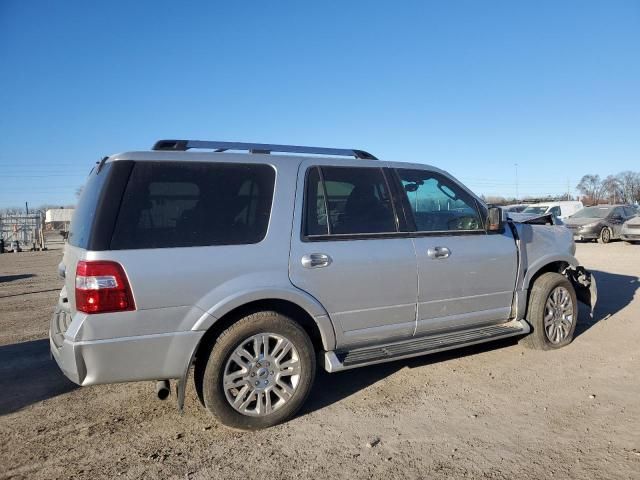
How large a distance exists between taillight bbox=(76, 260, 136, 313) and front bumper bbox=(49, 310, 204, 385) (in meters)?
0.21

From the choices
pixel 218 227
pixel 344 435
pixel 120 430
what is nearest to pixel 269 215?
pixel 218 227

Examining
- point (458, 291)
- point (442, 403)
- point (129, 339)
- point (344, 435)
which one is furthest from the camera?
point (458, 291)

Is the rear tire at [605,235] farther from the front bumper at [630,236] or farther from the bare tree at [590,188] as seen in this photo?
the bare tree at [590,188]

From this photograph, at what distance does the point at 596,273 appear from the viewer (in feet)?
34.4

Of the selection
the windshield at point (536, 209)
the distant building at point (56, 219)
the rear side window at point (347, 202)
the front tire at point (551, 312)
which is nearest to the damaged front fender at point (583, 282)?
the front tire at point (551, 312)

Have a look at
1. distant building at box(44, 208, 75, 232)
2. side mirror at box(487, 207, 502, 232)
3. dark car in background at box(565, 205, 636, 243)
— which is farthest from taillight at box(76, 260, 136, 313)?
distant building at box(44, 208, 75, 232)

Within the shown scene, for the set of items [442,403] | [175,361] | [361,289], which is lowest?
[442,403]

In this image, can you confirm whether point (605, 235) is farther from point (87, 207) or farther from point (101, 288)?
point (101, 288)

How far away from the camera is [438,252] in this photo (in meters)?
4.29

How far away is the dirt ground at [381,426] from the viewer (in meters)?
3.00

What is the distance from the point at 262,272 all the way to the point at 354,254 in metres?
0.79

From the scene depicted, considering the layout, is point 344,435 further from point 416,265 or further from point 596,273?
point 596,273

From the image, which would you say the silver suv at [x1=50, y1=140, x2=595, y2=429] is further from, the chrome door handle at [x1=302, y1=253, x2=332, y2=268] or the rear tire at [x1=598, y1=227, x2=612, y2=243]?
the rear tire at [x1=598, y1=227, x2=612, y2=243]

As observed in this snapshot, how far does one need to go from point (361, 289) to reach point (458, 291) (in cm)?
106
